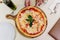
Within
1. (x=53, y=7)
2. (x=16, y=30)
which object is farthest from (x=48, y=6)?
(x=16, y=30)

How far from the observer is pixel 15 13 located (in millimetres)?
1419

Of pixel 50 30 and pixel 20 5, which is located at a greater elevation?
pixel 20 5

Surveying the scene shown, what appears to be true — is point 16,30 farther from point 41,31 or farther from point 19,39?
point 41,31

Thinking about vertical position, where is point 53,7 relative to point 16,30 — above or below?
above

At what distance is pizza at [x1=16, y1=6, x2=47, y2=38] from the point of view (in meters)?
1.39

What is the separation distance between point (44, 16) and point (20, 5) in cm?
20

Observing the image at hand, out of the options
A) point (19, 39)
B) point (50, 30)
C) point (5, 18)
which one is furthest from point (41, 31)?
point (5, 18)

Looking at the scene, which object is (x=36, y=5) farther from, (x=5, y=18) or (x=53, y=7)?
(x=5, y=18)

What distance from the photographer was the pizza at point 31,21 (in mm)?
1394

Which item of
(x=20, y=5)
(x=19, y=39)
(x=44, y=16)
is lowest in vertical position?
(x=19, y=39)

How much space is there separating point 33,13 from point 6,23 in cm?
22

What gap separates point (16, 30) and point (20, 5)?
0.19 metres

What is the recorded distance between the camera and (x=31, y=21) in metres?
1.41

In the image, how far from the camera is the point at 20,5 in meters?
1.42
